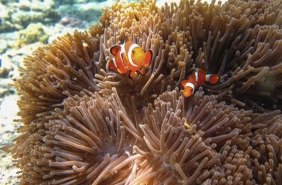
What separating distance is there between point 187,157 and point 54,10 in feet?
22.3

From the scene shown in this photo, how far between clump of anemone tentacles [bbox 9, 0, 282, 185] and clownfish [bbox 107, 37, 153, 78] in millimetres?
129

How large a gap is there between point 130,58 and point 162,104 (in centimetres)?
46

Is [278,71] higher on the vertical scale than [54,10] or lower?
lower

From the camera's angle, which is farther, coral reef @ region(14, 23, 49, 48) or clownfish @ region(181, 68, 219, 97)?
coral reef @ region(14, 23, 49, 48)

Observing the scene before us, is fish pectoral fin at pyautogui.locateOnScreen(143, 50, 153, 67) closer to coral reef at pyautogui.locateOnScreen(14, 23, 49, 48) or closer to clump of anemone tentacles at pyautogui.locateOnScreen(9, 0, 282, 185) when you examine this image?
clump of anemone tentacles at pyautogui.locateOnScreen(9, 0, 282, 185)

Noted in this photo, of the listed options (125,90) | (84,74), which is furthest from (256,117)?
(84,74)

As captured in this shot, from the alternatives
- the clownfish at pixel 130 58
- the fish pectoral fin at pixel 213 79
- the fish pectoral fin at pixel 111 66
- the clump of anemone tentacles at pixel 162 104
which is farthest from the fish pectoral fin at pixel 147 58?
the fish pectoral fin at pixel 213 79

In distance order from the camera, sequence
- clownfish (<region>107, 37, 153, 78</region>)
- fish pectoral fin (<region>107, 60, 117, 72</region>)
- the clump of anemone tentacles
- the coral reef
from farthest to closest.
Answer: the coral reef
fish pectoral fin (<region>107, 60, 117, 72</region>)
clownfish (<region>107, 37, 153, 78</region>)
the clump of anemone tentacles

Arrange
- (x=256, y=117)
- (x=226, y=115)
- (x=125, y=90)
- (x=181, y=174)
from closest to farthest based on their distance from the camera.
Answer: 1. (x=181, y=174)
2. (x=226, y=115)
3. (x=256, y=117)
4. (x=125, y=90)

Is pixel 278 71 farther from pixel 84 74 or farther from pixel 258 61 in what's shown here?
pixel 84 74

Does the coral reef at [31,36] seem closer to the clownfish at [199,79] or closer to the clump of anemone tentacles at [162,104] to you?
the clump of anemone tentacles at [162,104]

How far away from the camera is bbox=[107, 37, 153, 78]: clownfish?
6.50 feet

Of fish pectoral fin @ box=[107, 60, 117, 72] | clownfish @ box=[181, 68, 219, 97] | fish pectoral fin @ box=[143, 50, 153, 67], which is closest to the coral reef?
fish pectoral fin @ box=[107, 60, 117, 72]

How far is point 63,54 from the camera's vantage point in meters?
2.46
